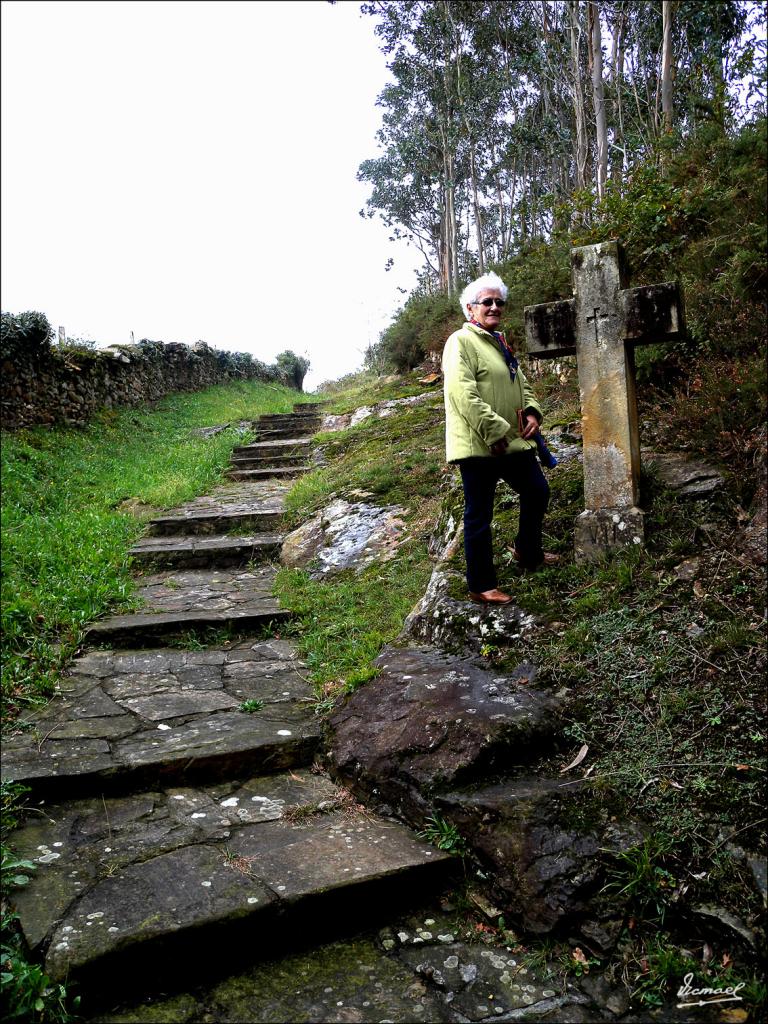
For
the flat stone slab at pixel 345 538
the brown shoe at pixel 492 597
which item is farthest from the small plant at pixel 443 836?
the flat stone slab at pixel 345 538

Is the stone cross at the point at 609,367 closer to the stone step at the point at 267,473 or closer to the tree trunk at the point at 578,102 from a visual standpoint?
the stone step at the point at 267,473

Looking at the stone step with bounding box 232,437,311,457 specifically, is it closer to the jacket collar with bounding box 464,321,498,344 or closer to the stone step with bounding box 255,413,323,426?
the stone step with bounding box 255,413,323,426

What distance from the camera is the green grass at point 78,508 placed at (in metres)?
4.79

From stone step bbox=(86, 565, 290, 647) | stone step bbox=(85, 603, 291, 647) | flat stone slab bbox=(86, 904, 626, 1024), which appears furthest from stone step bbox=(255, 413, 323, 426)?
flat stone slab bbox=(86, 904, 626, 1024)

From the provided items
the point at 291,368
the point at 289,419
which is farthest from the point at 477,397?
the point at 291,368

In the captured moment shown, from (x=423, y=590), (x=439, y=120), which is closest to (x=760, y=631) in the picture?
(x=423, y=590)

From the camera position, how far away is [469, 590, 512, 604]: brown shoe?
12.4 ft

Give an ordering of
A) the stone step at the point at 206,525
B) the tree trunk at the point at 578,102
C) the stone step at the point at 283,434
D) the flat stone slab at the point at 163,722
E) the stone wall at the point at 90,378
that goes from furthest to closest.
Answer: the stone step at the point at 283,434 → the tree trunk at the point at 578,102 → the stone wall at the point at 90,378 → the stone step at the point at 206,525 → the flat stone slab at the point at 163,722

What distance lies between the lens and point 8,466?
357 inches

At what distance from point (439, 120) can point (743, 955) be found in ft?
71.2

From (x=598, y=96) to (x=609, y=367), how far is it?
28.8 ft

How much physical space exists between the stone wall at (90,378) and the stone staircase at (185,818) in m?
6.97

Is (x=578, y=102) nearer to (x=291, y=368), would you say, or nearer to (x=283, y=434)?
(x=283, y=434)

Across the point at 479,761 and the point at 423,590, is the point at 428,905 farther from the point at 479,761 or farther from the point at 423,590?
the point at 423,590
